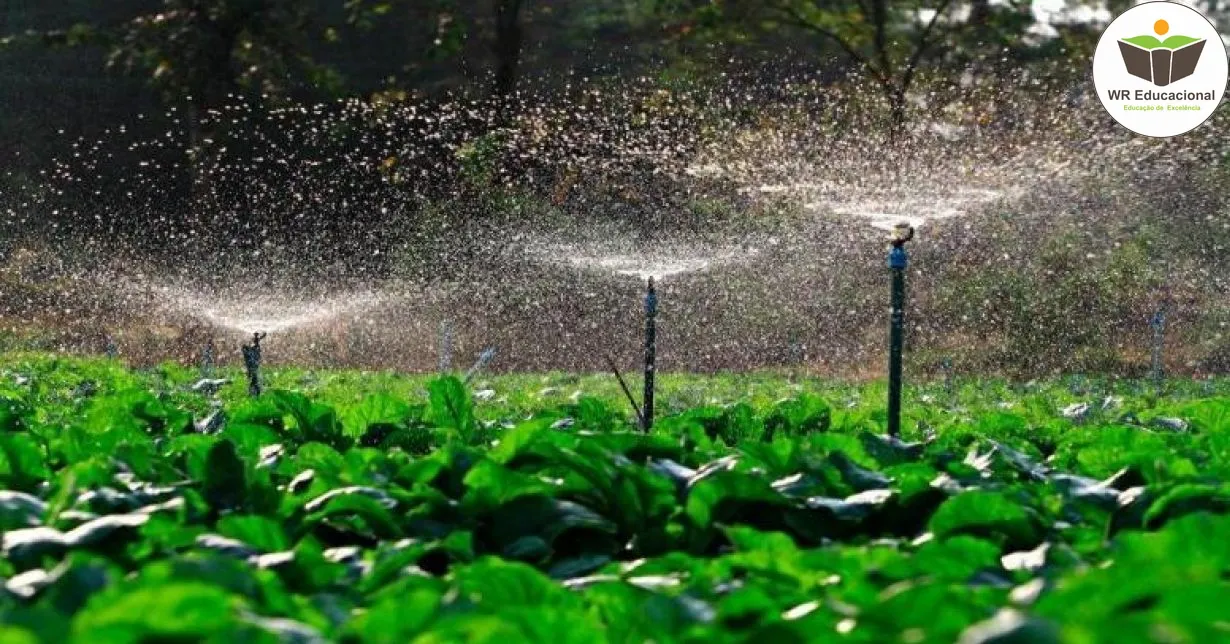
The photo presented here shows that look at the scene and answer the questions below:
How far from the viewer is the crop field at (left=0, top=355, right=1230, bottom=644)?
5.59 ft

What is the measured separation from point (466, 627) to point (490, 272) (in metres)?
19.7

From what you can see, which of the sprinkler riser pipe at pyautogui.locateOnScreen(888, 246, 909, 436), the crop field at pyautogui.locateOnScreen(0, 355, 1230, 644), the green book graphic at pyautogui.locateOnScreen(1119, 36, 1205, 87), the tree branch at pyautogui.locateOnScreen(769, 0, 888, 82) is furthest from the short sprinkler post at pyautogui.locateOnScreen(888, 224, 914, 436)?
the tree branch at pyautogui.locateOnScreen(769, 0, 888, 82)

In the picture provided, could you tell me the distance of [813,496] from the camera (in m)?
3.07

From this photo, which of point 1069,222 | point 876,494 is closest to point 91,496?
point 876,494

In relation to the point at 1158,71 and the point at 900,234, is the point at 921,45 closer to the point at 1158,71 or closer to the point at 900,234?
the point at 1158,71

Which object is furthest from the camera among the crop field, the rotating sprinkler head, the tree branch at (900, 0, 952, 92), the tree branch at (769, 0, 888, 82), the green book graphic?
the tree branch at (769, 0, 888, 82)

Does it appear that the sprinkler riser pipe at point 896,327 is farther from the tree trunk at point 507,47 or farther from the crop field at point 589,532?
the tree trunk at point 507,47

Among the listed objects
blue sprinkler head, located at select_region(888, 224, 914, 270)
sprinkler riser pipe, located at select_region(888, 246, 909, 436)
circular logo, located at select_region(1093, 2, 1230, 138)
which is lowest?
sprinkler riser pipe, located at select_region(888, 246, 909, 436)

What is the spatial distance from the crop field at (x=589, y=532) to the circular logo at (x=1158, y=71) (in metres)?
14.7

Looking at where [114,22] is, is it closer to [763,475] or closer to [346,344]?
[346,344]

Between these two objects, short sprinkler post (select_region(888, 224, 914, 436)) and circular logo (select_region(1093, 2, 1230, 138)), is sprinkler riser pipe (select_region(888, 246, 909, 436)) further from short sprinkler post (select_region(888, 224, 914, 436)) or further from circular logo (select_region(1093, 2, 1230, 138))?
circular logo (select_region(1093, 2, 1230, 138))

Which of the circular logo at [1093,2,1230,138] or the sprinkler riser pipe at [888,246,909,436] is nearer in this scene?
the sprinkler riser pipe at [888,246,909,436]

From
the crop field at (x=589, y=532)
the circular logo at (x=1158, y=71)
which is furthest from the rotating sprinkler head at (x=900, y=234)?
the circular logo at (x=1158, y=71)

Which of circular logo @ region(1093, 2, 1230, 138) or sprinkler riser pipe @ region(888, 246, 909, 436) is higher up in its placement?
circular logo @ region(1093, 2, 1230, 138)
